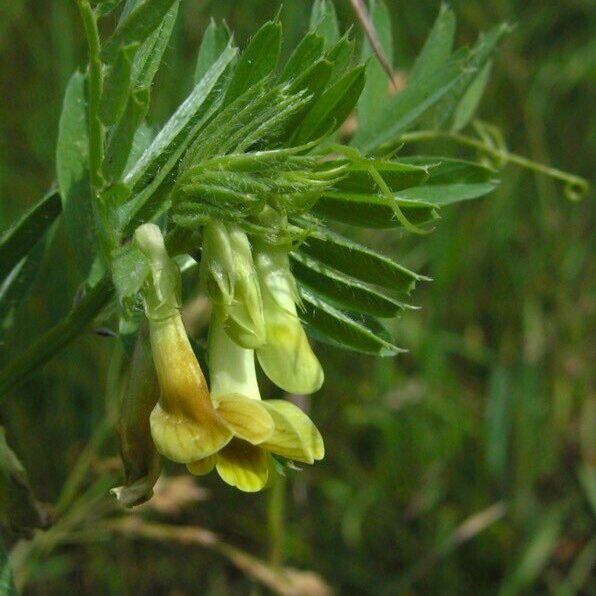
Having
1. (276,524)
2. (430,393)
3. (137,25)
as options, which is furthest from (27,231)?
(430,393)

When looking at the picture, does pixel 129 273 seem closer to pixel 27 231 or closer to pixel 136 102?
pixel 136 102

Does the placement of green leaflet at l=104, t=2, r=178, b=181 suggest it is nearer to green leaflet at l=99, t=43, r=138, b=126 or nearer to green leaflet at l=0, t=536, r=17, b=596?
green leaflet at l=99, t=43, r=138, b=126

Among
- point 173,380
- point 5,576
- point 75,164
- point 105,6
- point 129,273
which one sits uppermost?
point 105,6

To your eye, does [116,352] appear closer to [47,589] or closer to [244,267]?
[47,589]

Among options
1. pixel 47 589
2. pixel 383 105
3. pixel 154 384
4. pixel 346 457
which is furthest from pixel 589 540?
pixel 154 384

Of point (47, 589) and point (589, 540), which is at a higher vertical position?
point (47, 589)

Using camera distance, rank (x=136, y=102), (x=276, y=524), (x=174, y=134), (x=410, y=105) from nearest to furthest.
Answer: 1. (x=136, y=102)
2. (x=174, y=134)
3. (x=410, y=105)
4. (x=276, y=524)
